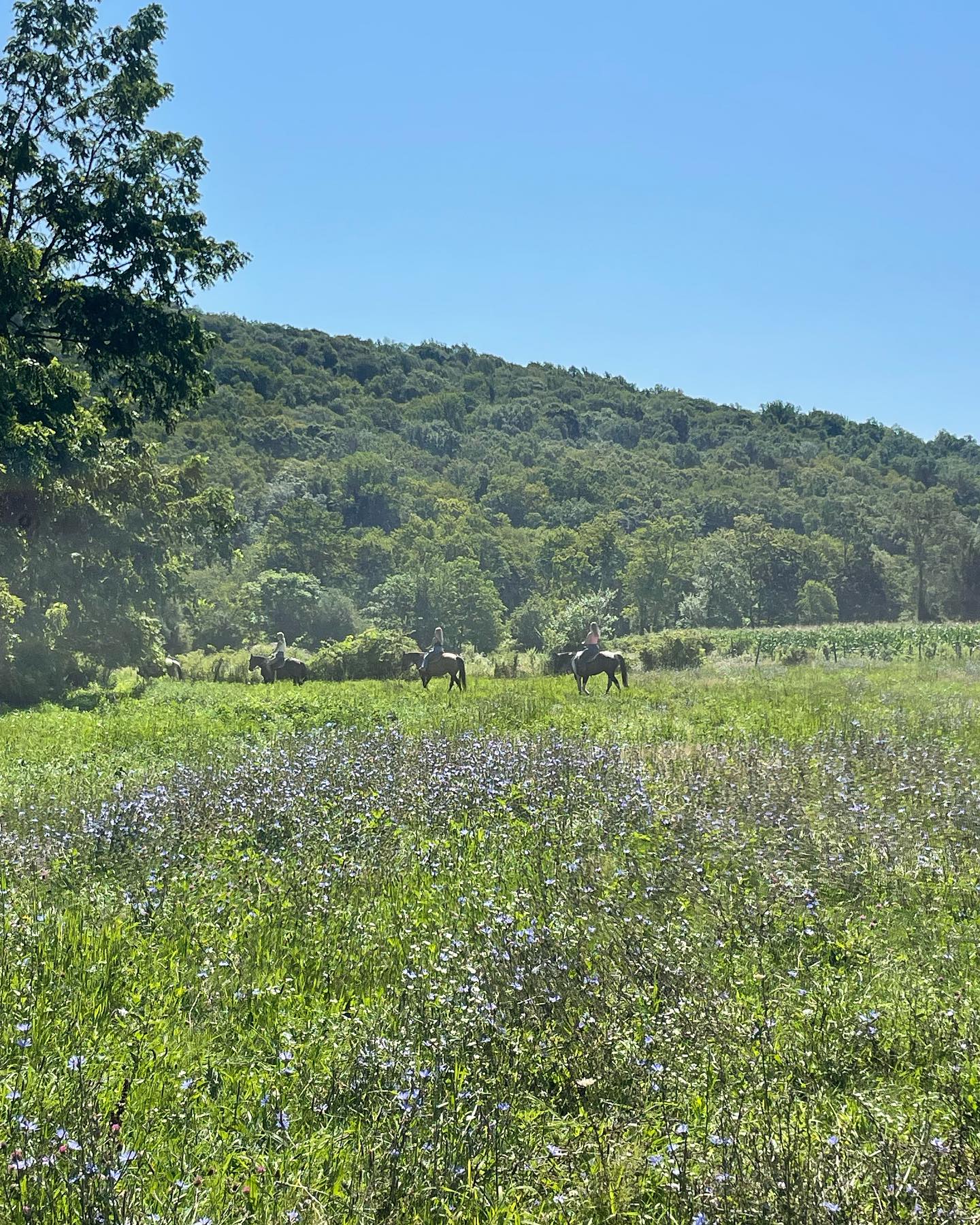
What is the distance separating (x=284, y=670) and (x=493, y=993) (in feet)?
90.2

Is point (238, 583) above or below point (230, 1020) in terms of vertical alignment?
above

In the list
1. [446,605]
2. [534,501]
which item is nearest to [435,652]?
[446,605]

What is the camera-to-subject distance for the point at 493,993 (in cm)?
454

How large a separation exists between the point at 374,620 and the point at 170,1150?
229 feet

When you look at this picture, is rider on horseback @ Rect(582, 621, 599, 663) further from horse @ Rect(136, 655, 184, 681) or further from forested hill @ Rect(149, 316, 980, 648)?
forested hill @ Rect(149, 316, 980, 648)

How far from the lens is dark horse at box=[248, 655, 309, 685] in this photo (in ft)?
97.6

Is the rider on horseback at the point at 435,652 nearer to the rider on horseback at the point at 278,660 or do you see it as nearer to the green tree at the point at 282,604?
the rider on horseback at the point at 278,660

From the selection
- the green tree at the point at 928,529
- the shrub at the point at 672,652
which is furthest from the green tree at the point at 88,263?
the green tree at the point at 928,529

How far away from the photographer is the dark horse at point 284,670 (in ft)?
97.6

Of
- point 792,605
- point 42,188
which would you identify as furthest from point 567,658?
point 792,605

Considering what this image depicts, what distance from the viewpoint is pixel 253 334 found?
14250 cm

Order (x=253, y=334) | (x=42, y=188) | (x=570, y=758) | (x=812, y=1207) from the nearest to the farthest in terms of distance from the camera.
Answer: (x=812, y=1207), (x=570, y=758), (x=42, y=188), (x=253, y=334)

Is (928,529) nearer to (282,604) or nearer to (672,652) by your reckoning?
(672,652)

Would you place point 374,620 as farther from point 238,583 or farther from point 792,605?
point 792,605
